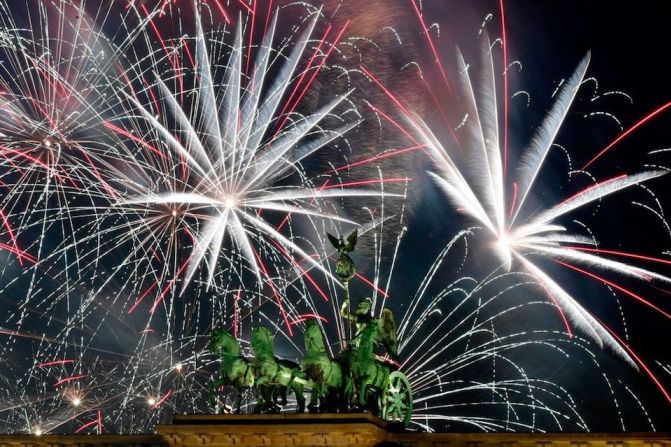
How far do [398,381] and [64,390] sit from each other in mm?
19507

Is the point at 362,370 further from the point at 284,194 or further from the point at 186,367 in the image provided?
the point at 186,367

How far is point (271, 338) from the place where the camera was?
28016 mm

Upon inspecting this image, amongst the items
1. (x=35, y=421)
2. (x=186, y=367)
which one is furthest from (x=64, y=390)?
(x=186, y=367)

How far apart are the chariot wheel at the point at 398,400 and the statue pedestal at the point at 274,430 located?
3.67 feet

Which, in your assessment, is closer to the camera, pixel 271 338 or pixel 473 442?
pixel 473 442

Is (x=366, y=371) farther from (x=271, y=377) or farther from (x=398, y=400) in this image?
(x=271, y=377)

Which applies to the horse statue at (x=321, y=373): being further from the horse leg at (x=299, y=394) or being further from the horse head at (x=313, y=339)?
the horse leg at (x=299, y=394)

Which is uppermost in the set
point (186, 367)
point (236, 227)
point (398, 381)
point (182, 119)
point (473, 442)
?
point (182, 119)

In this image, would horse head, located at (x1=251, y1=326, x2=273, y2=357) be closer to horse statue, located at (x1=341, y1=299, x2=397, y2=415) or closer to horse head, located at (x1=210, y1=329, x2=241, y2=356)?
horse head, located at (x1=210, y1=329, x2=241, y2=356)

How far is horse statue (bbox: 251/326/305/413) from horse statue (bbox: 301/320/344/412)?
1.43ft

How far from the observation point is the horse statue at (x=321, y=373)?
87.8 ft

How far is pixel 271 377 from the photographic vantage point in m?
27.3

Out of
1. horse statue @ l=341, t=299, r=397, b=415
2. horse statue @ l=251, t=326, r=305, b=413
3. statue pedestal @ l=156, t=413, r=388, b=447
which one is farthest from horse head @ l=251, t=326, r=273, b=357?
horse statue @ l=341, t=299, r=397, b=415

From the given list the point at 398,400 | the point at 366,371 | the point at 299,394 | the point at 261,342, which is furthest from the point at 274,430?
the point at 398,400
